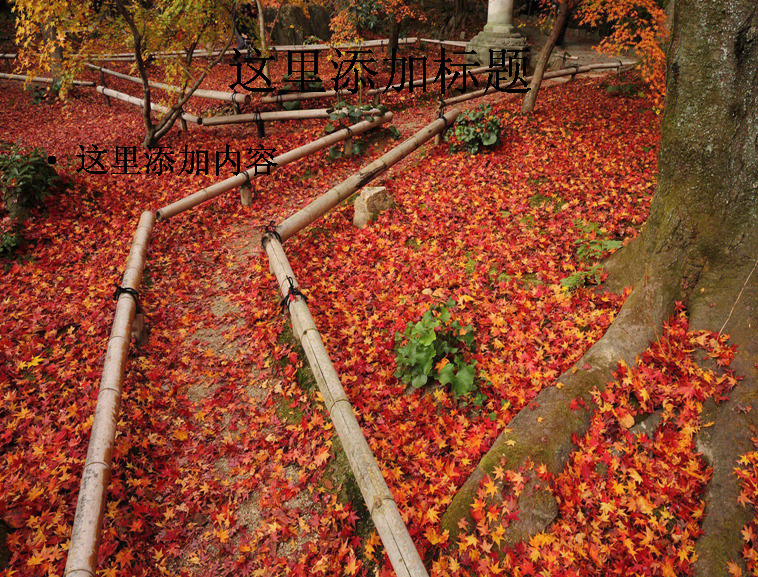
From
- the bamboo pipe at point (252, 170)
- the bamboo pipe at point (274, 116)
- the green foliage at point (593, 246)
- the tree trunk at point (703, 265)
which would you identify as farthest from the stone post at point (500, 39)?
the tree trunk at point (703, 265)

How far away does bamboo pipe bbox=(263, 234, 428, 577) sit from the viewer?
2.50 meters

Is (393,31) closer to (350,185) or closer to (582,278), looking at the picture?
(350,185)

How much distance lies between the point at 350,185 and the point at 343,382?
13.5ft

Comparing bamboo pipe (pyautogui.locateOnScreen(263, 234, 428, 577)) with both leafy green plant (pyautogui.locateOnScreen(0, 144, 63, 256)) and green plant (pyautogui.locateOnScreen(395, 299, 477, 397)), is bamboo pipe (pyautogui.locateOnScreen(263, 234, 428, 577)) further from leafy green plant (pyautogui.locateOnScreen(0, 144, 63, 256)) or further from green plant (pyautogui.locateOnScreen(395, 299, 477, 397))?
leafy green plant (pyautogui.locateOnScreen(0, 144, 63, 256))

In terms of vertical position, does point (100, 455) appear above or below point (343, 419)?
below

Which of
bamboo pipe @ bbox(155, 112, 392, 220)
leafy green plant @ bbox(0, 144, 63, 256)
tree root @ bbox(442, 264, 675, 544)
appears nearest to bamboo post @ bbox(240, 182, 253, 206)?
bamboo pipe @ bbox(155, 112, 392, 220)

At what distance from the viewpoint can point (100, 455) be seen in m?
3.14

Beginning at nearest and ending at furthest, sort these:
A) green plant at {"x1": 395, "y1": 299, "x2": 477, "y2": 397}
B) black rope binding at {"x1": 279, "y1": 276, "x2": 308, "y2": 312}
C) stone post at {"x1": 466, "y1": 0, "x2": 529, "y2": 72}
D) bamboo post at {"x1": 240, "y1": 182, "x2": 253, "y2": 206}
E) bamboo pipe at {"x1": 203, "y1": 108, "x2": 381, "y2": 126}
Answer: green plant at {"x1": 395, "y1": 299, "x2": 477, "y2": 397} → black rope binding at {"x1": 279, "y1": 276, "x2": 308, "y2": 312} → bamboo post at {"x1": 240, "y1": 182, "x2": 253, "y2": 206} → bamboo pipe at {"x1": 203, "y1": 108, "x2": 381, "y2": 126} → stone post at {"x1": 466, "y1": 0, "x2": 529, "y2": 72}

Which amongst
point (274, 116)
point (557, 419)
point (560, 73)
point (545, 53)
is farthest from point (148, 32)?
point (560, 73)

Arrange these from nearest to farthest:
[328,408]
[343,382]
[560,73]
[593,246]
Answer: [328,408]
[343,382]
[593,246]
[560,73]

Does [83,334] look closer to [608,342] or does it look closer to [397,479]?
[397,479]

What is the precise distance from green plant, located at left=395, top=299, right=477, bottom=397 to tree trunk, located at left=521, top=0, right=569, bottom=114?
279 inches

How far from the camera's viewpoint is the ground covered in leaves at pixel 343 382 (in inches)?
114

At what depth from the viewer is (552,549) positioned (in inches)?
106
